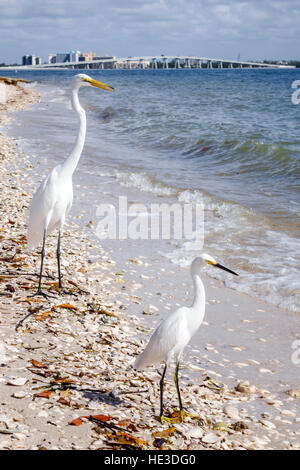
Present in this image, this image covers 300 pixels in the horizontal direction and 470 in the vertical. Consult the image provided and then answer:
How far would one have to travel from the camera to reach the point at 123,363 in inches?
157

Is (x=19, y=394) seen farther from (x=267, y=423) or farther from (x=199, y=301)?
(x=267, y=423)

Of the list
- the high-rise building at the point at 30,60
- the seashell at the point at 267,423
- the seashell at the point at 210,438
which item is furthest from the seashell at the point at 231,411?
the high-rise building at the point at 30,60

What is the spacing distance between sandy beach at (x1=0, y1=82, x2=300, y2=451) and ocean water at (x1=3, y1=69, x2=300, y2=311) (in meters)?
0.91

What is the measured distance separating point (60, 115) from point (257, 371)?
76.4 ft

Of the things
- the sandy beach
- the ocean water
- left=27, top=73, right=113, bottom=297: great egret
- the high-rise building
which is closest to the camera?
the sandy beach

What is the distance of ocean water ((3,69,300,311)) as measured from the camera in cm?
684

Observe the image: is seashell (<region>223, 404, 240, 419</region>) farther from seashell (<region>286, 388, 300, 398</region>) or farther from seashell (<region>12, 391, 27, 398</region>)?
seashell (<region>12, 391, 27, 398</region>)

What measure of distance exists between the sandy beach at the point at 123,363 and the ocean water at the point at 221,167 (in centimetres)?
91

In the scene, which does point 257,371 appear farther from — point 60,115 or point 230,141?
point 60,115

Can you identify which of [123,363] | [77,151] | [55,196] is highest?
[77,151]

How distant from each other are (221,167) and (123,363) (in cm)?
1049

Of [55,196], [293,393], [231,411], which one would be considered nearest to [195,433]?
[231,411]

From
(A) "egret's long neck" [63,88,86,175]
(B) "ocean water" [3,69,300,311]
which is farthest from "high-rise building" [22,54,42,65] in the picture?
(A) "egret's long neck" [63,88,86,175]

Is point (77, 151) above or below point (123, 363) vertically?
above
